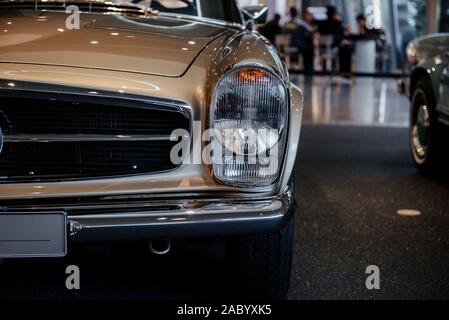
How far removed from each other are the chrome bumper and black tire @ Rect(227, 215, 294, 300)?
0.25 metres

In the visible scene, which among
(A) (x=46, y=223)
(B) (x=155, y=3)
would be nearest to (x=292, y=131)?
(A) (x=46, y=223)

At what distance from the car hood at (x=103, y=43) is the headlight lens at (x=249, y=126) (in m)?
0.19

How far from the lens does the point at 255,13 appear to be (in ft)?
14.6

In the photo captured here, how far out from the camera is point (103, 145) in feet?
8.80

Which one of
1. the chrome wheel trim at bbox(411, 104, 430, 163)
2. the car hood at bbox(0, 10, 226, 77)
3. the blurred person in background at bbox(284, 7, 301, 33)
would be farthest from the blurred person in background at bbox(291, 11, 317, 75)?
the car hood at bbox(0, 10, 226, 77)

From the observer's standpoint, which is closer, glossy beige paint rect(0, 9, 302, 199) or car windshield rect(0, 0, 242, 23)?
glossy beige paint rect(0, 9, 302, 199)

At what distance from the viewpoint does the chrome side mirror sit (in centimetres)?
444

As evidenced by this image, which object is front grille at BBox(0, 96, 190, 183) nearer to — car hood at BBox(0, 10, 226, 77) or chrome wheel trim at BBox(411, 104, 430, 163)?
car hood at BBox(0, 10, 226, 77)

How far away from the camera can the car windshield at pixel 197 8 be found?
3.94 metres

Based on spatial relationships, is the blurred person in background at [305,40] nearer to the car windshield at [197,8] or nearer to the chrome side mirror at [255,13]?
the chrome side mirror at [255,13]

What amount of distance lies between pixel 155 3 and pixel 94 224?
174 centimetres

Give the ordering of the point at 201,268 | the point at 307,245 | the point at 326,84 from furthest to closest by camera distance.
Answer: the point at 326,84 → the point at 307,245 → the point at 201,268
